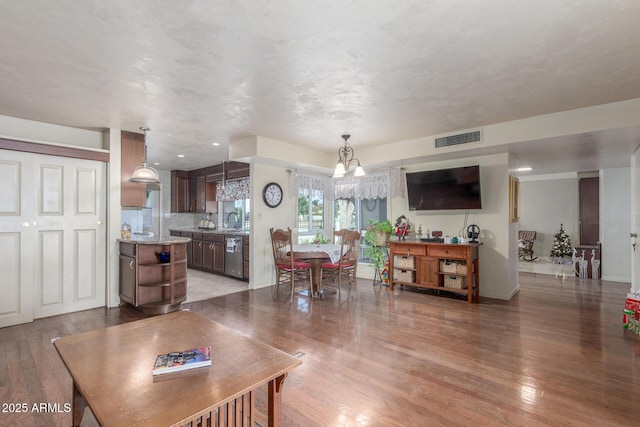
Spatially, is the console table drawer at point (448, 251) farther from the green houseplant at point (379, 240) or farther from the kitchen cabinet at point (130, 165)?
the kitchen cabinet at point (130, 165)

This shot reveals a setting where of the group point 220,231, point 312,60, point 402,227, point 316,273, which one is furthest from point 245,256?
point 312,60

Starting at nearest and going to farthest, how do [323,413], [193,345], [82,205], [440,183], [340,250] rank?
[193,345], [323,413], [82,205], [340,250], [440,183]

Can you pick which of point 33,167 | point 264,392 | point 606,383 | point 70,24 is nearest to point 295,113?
point 70,24

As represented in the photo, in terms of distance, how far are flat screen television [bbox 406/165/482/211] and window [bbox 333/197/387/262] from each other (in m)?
0.93

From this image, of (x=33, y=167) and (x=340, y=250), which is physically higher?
(x=33, y=167)

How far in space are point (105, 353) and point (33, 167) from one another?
3.36 metres

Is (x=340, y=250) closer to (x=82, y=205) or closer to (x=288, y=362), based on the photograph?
(x=288, y=362)

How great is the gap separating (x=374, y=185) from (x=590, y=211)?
5.19m

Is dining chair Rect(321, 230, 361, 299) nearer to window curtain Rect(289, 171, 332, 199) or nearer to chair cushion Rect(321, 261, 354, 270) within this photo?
chair cushion Rect(321, 261, 354, 270)

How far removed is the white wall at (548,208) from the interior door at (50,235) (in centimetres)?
1064

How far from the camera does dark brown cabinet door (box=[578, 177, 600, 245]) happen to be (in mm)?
6844

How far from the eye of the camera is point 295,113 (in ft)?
12.0

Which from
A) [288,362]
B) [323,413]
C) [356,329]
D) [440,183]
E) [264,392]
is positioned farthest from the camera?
[440,183]

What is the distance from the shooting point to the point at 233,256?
19.4ft
